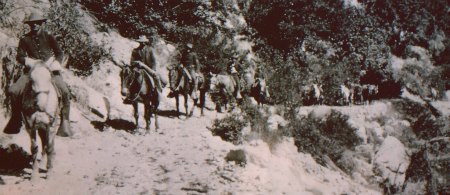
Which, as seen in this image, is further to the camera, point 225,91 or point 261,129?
point 225,91

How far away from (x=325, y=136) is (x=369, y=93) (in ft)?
24.8

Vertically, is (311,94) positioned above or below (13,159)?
above

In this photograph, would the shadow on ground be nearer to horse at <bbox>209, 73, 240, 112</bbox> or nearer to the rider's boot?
the rider's boot

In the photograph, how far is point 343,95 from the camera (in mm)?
18312

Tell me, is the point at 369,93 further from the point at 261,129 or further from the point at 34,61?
the point at 34,61

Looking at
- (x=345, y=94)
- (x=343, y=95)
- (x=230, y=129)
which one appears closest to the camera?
(x=230, y=129)

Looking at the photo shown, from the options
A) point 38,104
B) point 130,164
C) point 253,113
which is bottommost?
point 130,164

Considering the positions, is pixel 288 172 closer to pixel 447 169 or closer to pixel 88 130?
pixel 88 130

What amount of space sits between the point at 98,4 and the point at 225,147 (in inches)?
345

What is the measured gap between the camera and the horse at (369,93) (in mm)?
19470

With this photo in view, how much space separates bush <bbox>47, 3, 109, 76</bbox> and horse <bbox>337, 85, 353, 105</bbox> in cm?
1041

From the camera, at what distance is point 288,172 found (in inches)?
319

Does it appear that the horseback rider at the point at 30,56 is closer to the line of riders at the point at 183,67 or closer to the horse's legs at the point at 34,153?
the horse's legs at the point at 34,153

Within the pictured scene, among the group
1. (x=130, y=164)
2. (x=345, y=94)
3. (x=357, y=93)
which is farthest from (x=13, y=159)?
(x=357, y=93)
